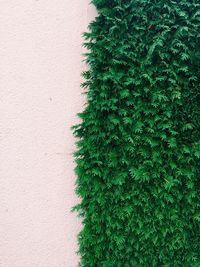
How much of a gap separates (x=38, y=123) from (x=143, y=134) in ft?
3.70

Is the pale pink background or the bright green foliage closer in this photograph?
the bright green foliage

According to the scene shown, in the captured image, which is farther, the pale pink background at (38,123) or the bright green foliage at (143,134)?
the pale pink background at (38,123)

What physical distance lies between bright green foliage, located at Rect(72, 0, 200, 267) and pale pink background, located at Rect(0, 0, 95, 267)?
23cm

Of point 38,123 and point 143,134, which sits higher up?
point 38,123

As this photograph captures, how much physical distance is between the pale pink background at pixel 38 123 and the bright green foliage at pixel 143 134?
229mm

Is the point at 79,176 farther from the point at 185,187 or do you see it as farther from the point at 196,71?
the point at 196,71

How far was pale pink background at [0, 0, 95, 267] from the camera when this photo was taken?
3.22m

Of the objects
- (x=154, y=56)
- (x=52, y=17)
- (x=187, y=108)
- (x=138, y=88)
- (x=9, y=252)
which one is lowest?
(x=9, y=252)

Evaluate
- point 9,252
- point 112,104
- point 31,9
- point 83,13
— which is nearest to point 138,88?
point 112,104

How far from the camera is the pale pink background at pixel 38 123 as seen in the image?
3.22 meters

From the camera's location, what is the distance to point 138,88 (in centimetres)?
307

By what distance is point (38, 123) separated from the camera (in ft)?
10.7

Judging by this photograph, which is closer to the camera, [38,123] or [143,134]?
[143,134]

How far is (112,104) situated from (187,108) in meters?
0.76
